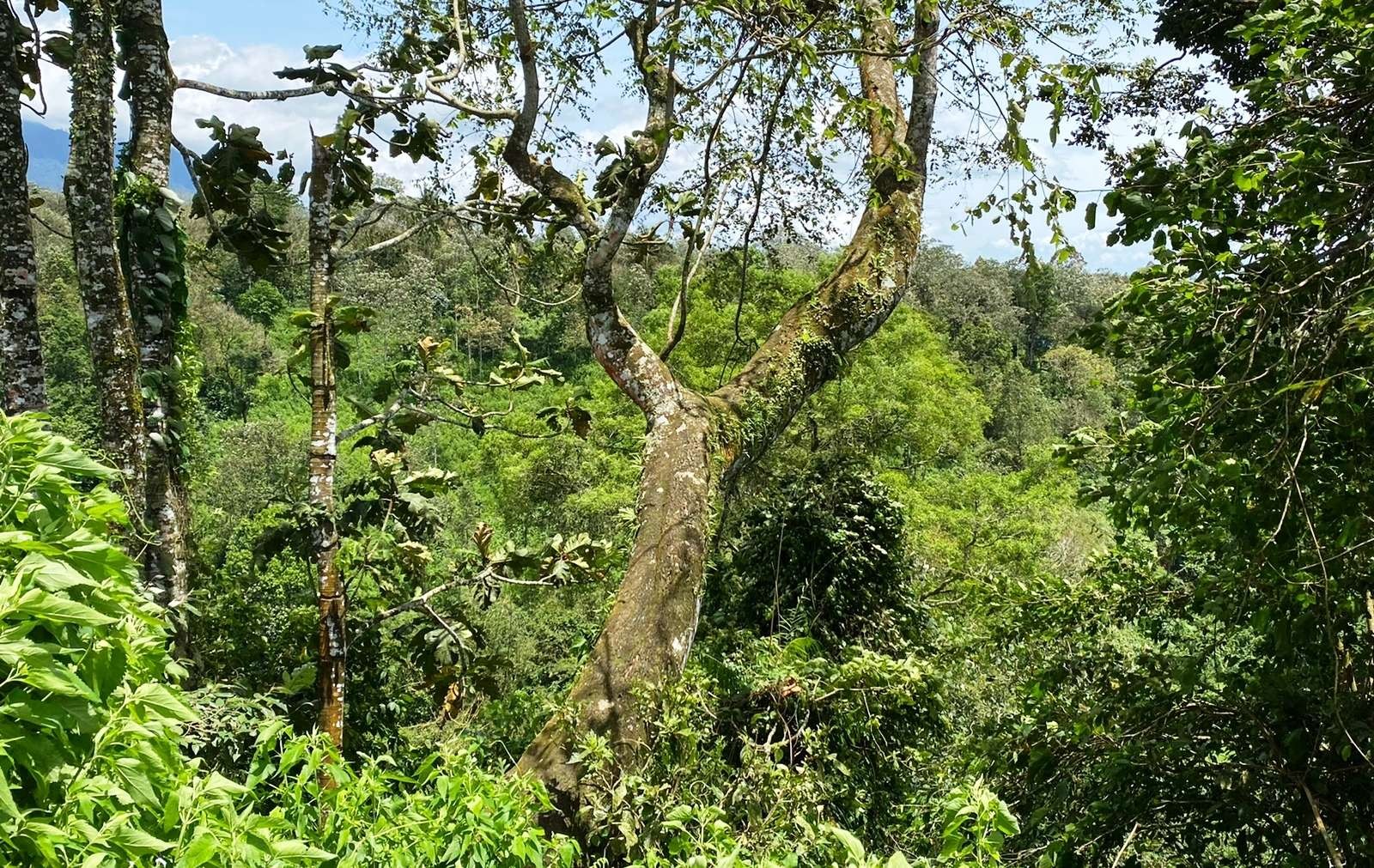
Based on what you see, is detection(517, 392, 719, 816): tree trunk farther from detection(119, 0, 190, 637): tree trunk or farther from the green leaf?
the green leaf

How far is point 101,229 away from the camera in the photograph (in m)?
2.63

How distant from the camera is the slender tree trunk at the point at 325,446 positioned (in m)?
3.02

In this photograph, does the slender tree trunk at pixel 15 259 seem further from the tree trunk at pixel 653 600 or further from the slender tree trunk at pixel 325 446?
the tree trunk at pixel 653 600

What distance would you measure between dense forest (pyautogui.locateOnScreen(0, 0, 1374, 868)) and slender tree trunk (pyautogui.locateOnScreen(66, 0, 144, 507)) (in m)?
0.01

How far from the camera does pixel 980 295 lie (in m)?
38.3

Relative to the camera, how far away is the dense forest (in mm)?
1591

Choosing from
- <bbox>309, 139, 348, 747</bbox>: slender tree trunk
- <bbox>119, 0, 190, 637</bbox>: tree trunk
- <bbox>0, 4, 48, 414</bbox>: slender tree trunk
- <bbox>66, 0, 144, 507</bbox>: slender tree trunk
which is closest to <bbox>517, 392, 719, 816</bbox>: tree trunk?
<bbox>309, 139, 348, 747</bbox>: slender tree trunk

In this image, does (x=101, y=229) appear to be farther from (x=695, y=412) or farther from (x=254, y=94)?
(x=695, y=412)

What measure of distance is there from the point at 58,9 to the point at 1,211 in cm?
106

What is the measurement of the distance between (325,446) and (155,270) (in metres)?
0.82

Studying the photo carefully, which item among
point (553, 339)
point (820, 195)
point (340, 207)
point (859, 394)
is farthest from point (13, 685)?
point (553, 339)

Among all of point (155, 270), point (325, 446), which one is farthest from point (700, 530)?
point (155, 270)

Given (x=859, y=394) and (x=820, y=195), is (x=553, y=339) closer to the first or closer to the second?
(x=859, y=394)

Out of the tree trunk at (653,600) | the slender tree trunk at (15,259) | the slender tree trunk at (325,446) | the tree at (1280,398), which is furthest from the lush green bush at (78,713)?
the tree at (1280,398)
